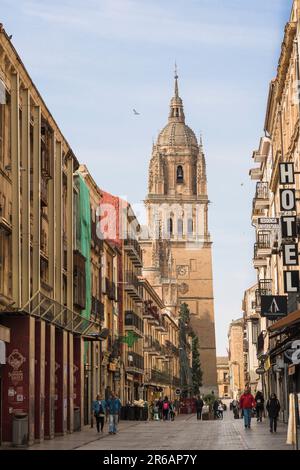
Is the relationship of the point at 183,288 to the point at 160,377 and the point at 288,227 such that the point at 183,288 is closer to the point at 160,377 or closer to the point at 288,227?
the point at 160,377

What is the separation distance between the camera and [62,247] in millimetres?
39469

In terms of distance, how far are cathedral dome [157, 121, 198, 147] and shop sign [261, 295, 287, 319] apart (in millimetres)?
142056

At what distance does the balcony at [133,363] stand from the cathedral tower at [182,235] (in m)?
74.3

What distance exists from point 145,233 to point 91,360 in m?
118

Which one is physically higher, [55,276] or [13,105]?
[13,105]

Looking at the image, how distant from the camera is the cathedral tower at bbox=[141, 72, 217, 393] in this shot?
6521 inches

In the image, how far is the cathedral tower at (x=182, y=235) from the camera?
166 metres

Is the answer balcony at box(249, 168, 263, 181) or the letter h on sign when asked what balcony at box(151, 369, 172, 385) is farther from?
the letter h on sign

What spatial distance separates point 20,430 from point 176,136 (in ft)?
523

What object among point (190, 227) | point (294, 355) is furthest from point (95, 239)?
point (190, 227)

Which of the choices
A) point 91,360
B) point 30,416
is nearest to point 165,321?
point 91,360

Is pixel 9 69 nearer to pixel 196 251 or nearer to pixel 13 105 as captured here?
pixel 13 105

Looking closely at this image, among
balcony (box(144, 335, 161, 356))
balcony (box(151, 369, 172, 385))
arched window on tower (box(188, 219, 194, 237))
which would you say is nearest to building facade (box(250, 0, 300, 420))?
balcony (box(144, 335, 161, 356))

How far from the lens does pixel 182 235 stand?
174 m
